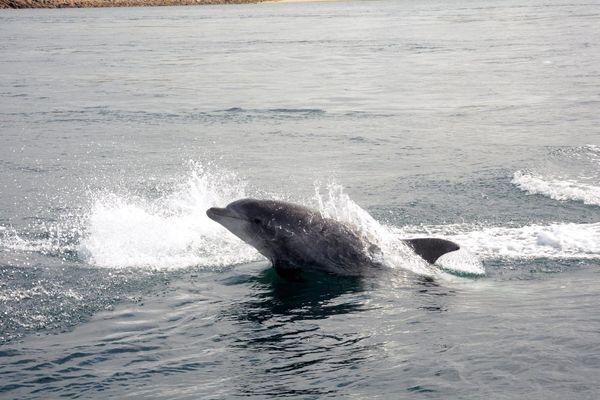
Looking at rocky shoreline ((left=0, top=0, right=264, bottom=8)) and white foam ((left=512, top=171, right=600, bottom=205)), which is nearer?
white foam ((left=512, top=171, right=600, bottom=205))

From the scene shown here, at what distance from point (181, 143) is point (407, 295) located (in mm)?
13663

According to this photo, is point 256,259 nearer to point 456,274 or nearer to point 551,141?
point 456,274

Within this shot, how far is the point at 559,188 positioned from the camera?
735 inches

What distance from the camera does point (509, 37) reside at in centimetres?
6072

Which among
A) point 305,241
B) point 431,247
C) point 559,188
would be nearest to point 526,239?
point 431,247

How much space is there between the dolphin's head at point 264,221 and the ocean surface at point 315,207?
651 millimetres

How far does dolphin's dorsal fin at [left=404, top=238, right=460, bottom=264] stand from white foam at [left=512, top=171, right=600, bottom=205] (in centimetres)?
558

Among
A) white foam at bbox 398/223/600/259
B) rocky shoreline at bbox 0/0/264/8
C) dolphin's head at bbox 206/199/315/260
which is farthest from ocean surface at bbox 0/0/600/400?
rocky shoreline at bbox 0/0/264/8

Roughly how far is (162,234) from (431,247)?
4915 millimetres

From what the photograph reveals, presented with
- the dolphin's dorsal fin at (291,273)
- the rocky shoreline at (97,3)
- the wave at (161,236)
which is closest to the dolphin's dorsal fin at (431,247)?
the wave at (161,236)

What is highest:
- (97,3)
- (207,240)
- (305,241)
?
(97,3)

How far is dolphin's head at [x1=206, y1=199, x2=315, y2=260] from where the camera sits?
13375 millimetres

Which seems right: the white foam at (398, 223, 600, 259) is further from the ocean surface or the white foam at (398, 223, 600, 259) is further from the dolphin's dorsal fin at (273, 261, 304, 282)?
the dolphin's dorsal fin at (273, 261, 304, 282)

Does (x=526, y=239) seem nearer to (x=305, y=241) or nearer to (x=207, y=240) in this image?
(x=305, y=241)
